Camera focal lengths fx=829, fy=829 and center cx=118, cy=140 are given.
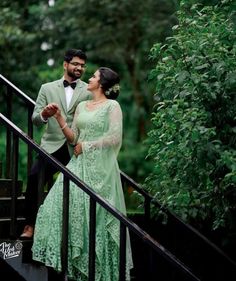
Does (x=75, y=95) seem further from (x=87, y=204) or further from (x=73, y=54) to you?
(x=87, y=204)

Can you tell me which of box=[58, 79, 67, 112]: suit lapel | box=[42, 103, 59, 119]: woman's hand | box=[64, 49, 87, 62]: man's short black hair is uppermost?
box=[64, 49, 87, 62]: man's short black hair

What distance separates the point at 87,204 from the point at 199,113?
1246 millimetres

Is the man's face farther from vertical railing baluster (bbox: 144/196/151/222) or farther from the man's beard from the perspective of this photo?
vertical railing baluster (bbox: 144/196/151/222)

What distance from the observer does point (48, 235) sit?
6453 mm

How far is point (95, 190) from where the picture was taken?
22.0 ft

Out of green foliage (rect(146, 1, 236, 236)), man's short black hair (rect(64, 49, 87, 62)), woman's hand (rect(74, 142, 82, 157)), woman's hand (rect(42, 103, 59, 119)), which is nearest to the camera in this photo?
green foliage (rect(146, 1, 236, 236))

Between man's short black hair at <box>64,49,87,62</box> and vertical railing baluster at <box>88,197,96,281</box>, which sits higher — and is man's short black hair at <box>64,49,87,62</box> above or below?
above

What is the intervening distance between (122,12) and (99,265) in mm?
11404

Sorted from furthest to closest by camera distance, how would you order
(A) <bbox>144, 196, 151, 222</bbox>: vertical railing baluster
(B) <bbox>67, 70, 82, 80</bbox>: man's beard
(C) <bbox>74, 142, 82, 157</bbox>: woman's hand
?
(A) <bbox>144, 196, 151, 222</bbox>: vertical railing baluster → (B) <bbox>67, 70, 82, 80</bbox>: man's beard → (C) <bbox>74, 142, 82, 157</bbox>: woman's hand

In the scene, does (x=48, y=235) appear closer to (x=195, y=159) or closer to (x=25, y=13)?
(x=195, y=159)

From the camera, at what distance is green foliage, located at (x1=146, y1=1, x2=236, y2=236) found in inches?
238

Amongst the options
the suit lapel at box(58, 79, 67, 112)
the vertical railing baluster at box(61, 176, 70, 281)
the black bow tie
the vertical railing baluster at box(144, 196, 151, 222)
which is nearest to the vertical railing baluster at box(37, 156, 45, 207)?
the vertical railing baluster at box(61, 176, 70, 281)

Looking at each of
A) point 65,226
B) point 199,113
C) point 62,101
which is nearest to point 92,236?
point 65,226

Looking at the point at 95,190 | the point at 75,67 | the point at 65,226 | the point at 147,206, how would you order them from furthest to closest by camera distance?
the point at 147,206 → the point at 75,67 → the point at 95,190 → the point at 65,226
